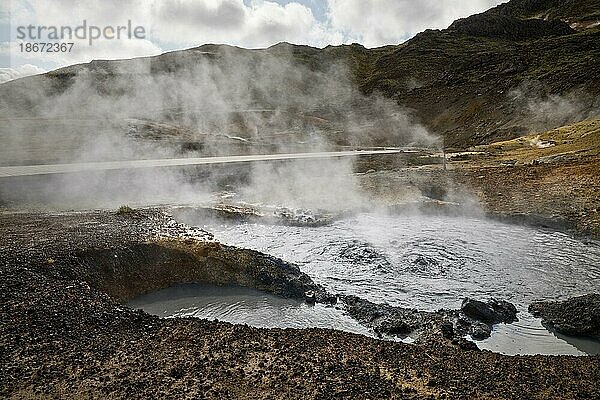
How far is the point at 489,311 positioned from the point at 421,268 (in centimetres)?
237

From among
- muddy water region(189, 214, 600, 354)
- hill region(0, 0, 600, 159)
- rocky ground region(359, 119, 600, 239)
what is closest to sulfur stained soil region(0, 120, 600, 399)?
muddy water region(189, 214, 600, 354)

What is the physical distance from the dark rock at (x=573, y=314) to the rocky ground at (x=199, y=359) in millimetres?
1207

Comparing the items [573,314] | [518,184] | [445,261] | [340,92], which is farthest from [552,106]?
[340,92]

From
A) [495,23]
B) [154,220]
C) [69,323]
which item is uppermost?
[495,23]

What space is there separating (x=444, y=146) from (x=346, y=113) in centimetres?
1919

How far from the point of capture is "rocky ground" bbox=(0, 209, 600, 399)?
5.32 metres

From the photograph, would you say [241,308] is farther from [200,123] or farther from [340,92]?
[340,92]

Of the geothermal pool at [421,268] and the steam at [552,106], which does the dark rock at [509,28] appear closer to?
the steam at [552,106]

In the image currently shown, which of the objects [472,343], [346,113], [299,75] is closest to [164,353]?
[472,343]

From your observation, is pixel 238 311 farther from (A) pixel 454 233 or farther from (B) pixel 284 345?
(A) pixel 454 233

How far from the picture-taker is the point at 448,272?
10336 mm

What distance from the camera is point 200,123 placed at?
39500mm

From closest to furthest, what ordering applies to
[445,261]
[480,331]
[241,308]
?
[480,331] → [241,308] → [445,261]

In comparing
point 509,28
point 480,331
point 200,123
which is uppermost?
point 509,28
